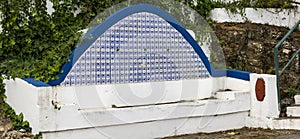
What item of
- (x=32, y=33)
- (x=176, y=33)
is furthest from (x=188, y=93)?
(x=32, y=33)

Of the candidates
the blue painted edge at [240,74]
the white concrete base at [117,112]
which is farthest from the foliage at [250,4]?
the white concrete base at [117,112]

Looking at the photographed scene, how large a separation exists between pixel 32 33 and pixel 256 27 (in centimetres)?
487

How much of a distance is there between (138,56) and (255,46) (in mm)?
3609

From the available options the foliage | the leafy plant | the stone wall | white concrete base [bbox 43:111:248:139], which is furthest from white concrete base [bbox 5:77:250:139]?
the foliage

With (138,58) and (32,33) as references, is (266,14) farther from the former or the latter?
(32,33)

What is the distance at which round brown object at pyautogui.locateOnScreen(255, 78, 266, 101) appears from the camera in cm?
625

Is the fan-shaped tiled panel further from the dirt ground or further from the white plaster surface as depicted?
the dirt ground

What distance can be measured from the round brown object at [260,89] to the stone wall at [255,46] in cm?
192

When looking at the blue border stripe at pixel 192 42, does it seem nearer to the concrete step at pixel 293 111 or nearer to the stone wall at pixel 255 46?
the concrete step at pixel 293 111

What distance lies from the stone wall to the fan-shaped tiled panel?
203 cm

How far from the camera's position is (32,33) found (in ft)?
21.9

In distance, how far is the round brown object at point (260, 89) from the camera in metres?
6.25

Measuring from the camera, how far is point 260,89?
6.27 meters

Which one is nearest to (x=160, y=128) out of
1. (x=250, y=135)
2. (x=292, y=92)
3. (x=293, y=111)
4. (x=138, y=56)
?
(x=138, y=56)
